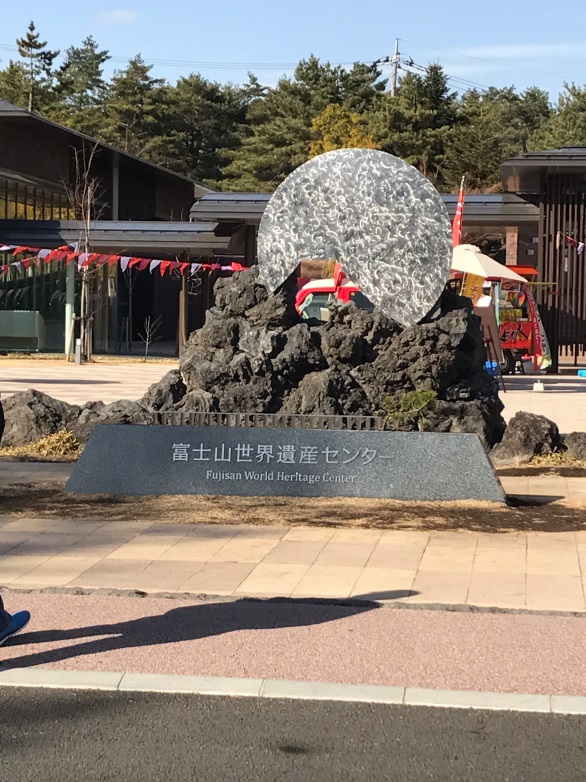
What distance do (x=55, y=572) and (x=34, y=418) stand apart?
6.34 metres

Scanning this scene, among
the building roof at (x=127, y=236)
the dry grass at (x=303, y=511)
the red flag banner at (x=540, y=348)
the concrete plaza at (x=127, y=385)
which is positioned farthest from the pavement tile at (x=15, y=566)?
the building roof at (x=127, y=236)

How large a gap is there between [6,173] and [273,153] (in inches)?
843

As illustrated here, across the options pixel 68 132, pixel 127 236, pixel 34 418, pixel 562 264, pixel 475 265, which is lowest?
pixel 34 418

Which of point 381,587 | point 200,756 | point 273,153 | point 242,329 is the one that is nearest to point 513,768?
point 200,756

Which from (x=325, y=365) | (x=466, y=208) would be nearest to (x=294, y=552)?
(x=325, y=365)

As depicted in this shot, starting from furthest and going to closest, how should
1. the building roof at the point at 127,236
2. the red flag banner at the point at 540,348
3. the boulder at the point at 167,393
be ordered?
1. the building roof at the point at 127,236
2. the red flag banner at the point at 540,348
3. the boulder at the point at 167,393

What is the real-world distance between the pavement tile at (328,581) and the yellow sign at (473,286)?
14785 millimetres

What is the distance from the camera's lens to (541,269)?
2806 centimetres

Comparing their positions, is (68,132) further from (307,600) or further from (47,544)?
(307,600)

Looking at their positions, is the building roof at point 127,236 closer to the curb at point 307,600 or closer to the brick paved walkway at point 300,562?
the brick paved walkway at point 300,562

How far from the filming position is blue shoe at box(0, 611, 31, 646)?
5.88 meters

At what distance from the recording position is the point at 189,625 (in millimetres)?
6387

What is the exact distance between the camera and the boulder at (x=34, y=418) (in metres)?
13.6

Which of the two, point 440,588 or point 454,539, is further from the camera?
point 454,539
